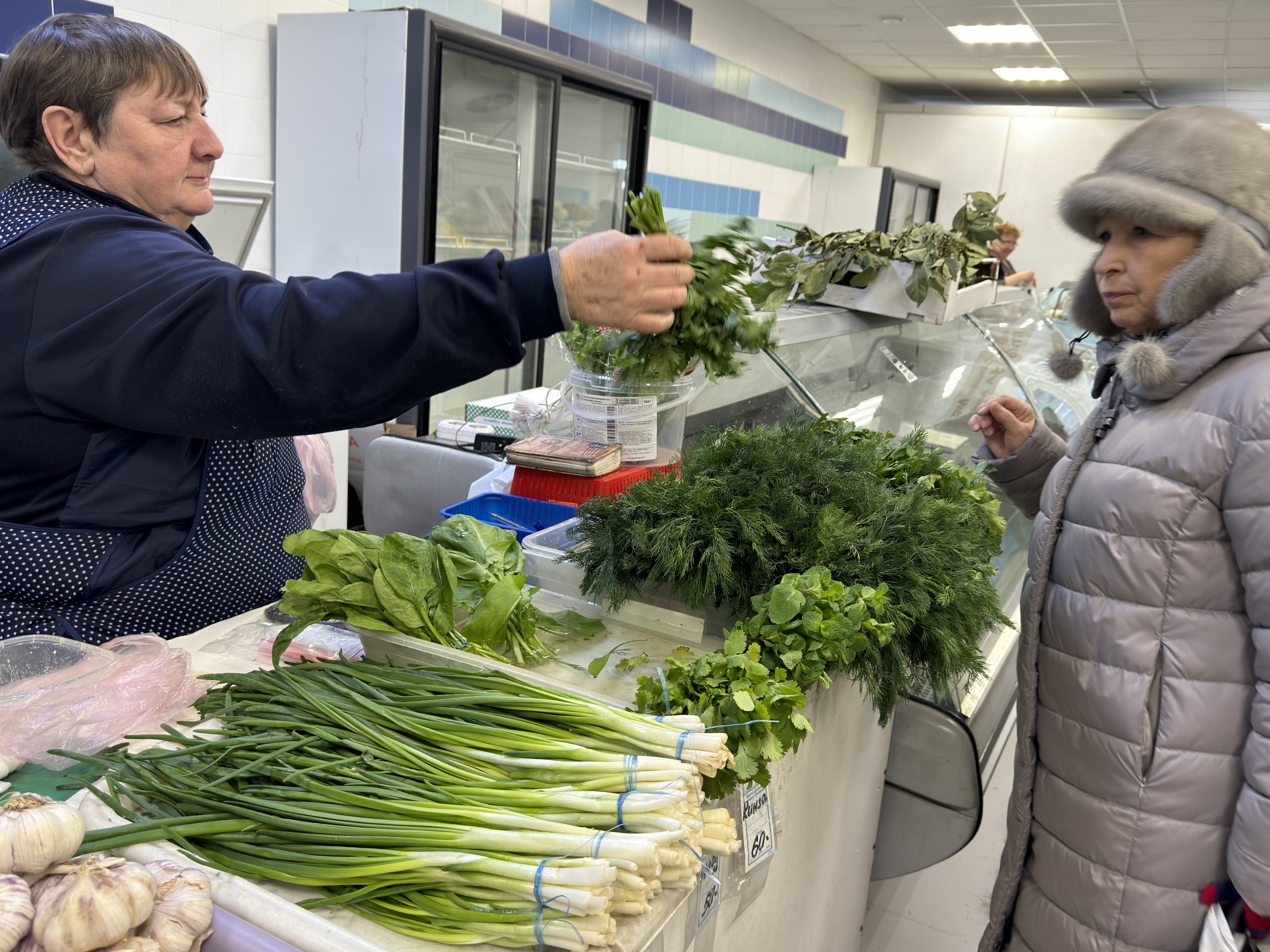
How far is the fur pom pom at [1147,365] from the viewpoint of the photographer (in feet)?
5.33

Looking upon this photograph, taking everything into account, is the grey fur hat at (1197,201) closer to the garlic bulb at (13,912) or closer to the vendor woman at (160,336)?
the vendor woman at (160,336)

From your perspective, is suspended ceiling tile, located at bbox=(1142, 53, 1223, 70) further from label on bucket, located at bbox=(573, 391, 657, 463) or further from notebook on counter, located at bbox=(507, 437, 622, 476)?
notebook on counter, located at bbox=(507, 437, 622, 476)

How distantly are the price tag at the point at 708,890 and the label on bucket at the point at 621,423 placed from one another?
102cm

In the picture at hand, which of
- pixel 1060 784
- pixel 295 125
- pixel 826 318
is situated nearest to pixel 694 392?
pixel 826 318

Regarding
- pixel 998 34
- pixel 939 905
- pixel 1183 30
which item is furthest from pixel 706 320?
pixel 998 34

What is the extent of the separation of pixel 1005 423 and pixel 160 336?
187cm

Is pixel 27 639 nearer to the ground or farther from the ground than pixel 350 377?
nearer to the ground

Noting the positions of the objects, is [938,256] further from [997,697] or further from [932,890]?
[932,890]

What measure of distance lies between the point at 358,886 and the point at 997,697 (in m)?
1.82

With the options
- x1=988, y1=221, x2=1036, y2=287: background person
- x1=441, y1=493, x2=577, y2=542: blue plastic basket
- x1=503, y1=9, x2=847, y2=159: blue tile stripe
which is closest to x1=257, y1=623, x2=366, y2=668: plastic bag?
x1=441, y1=493, x2=577, y2=542: blue plastic basket

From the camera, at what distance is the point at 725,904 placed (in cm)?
123

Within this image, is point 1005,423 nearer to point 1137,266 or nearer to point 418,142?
point 1137,266

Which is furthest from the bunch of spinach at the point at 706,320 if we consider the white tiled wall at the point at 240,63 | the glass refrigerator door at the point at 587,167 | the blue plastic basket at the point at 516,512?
the glass refrigerator door at the point at 587,167

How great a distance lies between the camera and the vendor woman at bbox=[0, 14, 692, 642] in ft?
3.94
